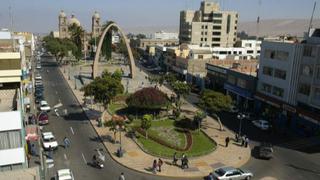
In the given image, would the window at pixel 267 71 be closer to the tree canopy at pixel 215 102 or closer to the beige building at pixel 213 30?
the tree canopy at pixel 215 102

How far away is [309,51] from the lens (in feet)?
173

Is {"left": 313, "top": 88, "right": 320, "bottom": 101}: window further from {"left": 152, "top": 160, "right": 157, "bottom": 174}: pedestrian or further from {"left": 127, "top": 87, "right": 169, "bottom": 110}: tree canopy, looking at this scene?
{"left": 152, "top": 160, "right": 157, "bottom": 174}: pedestrian

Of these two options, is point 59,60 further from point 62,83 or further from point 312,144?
point 312,144

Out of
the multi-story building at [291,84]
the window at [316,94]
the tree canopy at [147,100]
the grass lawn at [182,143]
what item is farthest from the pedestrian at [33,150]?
the window at [316,94]

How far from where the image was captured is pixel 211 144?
155 ft

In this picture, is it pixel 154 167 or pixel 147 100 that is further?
pixel 147 100

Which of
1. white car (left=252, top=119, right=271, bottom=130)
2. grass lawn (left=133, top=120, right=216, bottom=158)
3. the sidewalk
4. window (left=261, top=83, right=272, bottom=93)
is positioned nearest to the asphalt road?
the sidewalk

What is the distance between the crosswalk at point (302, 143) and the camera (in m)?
47.8

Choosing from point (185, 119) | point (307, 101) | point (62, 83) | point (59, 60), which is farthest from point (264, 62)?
point (59, 60)

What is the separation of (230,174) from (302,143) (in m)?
19.0

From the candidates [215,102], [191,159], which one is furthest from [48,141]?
[215,102]

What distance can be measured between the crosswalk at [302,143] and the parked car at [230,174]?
14.2 metres

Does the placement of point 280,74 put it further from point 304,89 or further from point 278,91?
point 304,89

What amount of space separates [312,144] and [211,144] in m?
14.7
